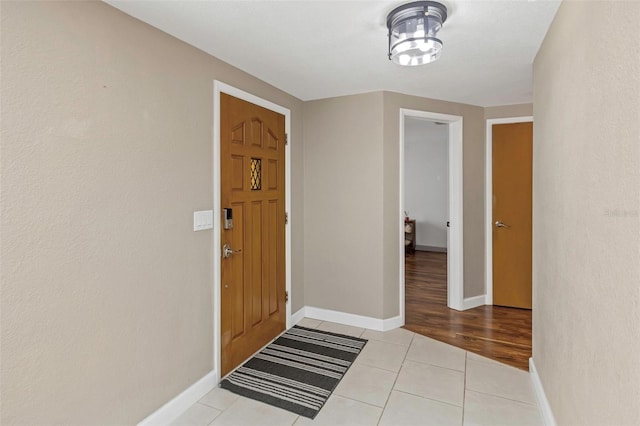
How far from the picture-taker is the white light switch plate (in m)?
2.21

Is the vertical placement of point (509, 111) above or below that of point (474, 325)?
above

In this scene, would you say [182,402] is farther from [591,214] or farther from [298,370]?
[591,214]

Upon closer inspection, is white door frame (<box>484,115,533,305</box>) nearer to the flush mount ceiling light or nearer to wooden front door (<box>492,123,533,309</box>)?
wooden front door (<box>492,123,533,309</box>)

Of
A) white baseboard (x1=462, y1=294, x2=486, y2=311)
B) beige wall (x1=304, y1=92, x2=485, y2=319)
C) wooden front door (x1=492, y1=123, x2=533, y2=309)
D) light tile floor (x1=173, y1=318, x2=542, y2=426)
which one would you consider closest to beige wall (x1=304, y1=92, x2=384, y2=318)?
beige wall (x1=304, y1=92, x2=485, y2=319)

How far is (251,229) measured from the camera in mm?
2771

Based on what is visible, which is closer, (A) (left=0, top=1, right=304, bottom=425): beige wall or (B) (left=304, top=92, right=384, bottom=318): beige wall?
(A) (left=0, top=1, right=304, bottom=425): beige wall

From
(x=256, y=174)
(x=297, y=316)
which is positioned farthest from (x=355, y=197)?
(x=297, y=316)

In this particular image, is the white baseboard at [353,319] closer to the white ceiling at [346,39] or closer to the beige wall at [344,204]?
the beige wall at [344,204]

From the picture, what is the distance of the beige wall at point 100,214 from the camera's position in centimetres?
135

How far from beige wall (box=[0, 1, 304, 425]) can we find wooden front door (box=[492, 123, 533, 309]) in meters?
3.16

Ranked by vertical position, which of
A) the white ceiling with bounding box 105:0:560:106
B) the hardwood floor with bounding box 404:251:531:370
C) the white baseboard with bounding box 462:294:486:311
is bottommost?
the hardwood floor with bounding box 404:251:531:370

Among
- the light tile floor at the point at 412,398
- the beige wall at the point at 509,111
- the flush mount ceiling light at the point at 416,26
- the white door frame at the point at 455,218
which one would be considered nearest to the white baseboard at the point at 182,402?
the light tile floor at the point at 412,398

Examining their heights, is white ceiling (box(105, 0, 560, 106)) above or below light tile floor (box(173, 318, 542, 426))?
above

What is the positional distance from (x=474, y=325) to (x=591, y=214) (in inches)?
94.4
